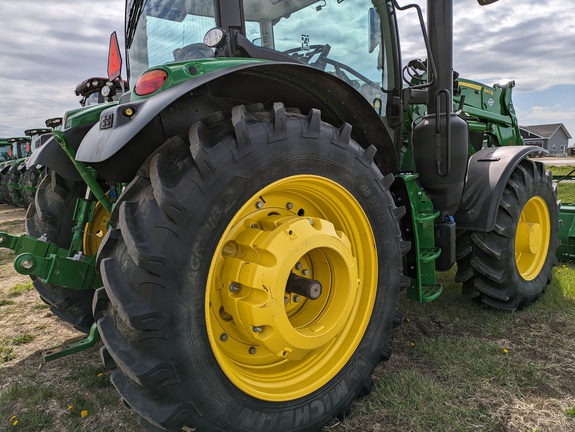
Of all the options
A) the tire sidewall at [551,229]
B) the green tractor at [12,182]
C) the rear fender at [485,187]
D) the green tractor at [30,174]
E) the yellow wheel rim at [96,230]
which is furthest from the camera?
the green tractor at [12,182]

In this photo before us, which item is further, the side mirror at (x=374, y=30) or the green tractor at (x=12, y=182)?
the green tractor at (x=12, y=182)

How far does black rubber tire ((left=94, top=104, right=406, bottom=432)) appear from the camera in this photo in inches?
64.3

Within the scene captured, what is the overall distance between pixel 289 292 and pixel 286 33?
152 cm

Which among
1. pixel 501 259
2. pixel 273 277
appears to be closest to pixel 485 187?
pixel 501 259

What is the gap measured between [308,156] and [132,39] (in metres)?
1.84

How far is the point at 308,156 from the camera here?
2.07 meters

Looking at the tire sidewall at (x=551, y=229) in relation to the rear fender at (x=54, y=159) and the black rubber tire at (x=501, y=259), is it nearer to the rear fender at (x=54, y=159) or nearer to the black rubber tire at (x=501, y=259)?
the black rubber tire at (x=501, y=259)

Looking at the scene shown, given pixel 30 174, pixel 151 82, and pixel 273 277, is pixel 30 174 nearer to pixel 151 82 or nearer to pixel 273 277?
pixel 151 82

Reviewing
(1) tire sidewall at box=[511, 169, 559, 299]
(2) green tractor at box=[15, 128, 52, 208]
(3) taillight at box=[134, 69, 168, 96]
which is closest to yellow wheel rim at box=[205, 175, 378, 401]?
(3) taillight at box=[134, 69, 168, 96]

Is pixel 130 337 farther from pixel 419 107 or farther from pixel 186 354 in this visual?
pixel 419 107

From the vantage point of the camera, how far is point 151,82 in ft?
Result: 6.42

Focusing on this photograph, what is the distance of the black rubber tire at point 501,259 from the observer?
3436mm

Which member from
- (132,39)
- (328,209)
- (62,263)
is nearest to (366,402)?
(328,209)

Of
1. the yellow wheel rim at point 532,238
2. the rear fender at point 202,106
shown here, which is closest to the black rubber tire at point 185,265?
the rear fender at point 202,106
